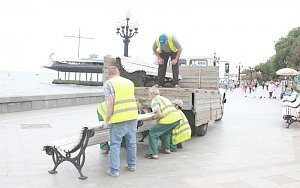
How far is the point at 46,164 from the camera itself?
20.7 ft

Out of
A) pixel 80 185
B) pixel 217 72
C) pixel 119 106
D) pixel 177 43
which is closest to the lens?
pixel 80 185

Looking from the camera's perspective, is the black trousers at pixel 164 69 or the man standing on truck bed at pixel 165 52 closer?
the man standing on truck bed at pixel 165 52

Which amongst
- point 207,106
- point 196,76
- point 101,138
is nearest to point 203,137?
point 207,106

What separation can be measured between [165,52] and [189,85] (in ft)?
6.57

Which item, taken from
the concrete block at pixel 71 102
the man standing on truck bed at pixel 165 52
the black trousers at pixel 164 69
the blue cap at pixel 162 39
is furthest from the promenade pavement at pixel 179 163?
the concrete block at pixel 71 102

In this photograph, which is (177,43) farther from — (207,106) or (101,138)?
(101,138)

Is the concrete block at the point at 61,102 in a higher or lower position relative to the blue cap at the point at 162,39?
lower

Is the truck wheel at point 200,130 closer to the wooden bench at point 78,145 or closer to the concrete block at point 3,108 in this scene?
the wooden bench at point 78,145

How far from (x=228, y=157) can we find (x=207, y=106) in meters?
2.34

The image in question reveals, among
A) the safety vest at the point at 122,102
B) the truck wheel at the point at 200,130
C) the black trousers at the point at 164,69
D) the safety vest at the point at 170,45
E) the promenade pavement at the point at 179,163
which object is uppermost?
the safety vest at the point at 170,45

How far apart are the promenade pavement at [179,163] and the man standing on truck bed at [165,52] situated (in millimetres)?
1801

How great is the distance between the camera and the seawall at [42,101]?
1319cm

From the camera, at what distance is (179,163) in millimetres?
6746

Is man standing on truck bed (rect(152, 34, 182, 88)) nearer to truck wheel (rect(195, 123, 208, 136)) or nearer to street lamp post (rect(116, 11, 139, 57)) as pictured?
truck wheel (rect(195, 123, 208, 136))
